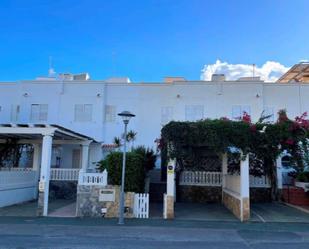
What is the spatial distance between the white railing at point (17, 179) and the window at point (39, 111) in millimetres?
6485

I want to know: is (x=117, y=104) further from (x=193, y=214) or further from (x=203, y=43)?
(x=193, y=214)

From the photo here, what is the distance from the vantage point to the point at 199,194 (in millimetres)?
18984

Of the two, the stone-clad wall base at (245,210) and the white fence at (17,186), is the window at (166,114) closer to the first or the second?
the white fence at (17,186)

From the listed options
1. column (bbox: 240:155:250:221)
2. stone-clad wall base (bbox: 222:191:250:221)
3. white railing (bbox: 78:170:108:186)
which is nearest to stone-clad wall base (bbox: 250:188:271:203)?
stone-clad wall base (bbox: 222:191:250:221)

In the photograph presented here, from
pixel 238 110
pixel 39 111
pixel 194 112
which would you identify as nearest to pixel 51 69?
pixel 39 111

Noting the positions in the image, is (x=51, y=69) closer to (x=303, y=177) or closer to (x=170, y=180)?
(x=170, y=180)

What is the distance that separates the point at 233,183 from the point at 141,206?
16.0 ft

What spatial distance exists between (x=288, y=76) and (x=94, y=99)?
16742mm

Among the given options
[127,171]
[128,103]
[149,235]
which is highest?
[128,103]

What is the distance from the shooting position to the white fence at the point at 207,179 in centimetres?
1912

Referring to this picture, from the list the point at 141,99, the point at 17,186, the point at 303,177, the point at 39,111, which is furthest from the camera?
the point at 39,111

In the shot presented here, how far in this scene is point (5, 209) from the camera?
1452 cm

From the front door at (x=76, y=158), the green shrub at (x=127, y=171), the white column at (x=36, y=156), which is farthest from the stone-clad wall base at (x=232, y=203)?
the front door at (x=76, y=158)

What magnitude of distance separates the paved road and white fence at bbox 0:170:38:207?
4015 mm
